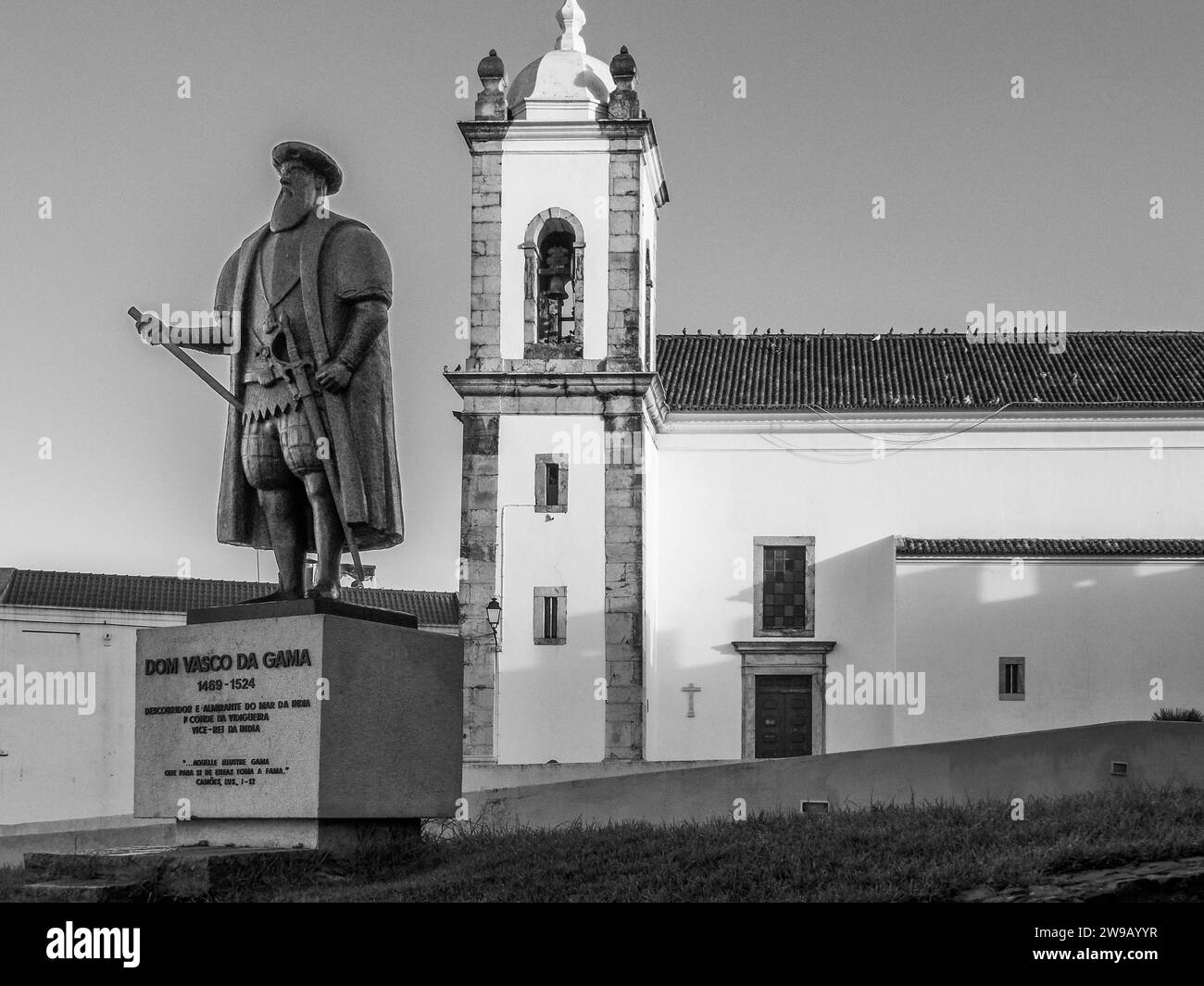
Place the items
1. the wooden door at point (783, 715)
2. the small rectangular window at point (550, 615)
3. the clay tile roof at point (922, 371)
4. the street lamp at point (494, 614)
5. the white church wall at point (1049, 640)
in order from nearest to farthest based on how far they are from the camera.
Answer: the street lamp at point (494, 614)
the white church wall at point (1049, 640)
the small rectangular window at point (550, 615)
the wooden door at point (783, 715)
the clay tile roof at point (922, 371)

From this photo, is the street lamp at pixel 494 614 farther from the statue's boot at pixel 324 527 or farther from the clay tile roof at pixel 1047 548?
the statue's boot at pixel 324 527

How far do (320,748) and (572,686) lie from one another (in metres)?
19.5

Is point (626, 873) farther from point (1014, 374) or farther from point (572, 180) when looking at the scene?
point (1014, 374)

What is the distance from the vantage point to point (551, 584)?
2805 centimetres

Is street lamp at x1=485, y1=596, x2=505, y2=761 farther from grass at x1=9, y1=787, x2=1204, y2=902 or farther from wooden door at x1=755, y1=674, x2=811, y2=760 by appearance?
grass at x1=9, y1=787, x2=1204, y2=902

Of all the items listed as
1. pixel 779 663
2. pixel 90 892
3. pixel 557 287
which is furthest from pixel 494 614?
pixel 90 892

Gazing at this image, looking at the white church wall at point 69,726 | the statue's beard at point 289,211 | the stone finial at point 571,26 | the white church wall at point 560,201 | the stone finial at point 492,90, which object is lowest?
the white church wall at point 69,726

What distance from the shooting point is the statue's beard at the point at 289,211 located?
9.19m

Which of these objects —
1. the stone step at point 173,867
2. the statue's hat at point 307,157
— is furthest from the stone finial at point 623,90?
the stone step at point 173,867

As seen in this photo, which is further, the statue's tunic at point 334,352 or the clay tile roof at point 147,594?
the clay tile roof at point 147,594

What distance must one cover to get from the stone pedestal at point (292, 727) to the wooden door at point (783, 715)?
2050 centimetres

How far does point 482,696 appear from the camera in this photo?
90.1 ft

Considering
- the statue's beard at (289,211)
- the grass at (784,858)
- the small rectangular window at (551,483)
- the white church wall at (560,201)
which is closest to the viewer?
the grass at (784,858)
